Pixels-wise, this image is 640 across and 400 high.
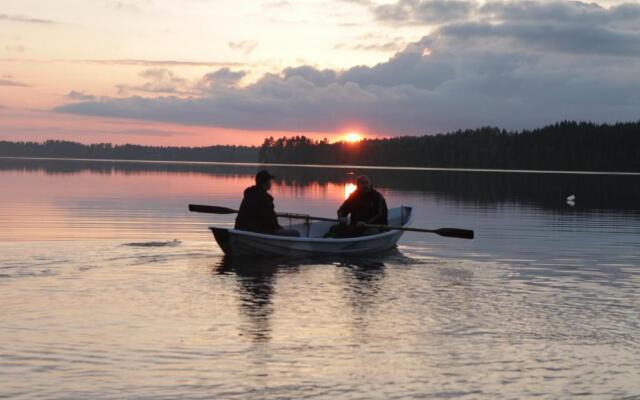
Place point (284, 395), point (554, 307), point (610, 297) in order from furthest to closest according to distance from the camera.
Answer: point (610, 297)
point (554, 307)
point (284, 395)

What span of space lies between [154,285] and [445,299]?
231 inches

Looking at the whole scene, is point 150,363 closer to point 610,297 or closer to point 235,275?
point 235,275

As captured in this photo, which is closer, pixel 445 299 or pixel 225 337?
pixel 225 337

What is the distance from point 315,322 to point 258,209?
28.7 ft

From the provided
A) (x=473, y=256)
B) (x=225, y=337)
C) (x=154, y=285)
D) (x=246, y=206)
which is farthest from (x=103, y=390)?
(x=473, y=256)

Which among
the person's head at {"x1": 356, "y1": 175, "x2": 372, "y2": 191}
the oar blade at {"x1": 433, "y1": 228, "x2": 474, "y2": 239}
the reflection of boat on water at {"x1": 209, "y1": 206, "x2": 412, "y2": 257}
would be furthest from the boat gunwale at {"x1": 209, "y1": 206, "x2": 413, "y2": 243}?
the oar blade at {"x1": 433, "y1": 228, "x2": 474, "y2": 239}

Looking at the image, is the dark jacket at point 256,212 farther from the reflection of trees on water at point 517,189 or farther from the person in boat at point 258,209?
the reflection of trees on water at point 517,189

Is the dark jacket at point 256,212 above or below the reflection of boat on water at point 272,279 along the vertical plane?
above

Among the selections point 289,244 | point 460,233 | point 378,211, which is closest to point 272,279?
point 289,244

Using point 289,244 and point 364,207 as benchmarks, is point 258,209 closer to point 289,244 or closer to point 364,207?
point 289,244

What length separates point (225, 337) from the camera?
11.7 metres

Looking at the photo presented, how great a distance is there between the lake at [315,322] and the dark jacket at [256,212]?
111 cm

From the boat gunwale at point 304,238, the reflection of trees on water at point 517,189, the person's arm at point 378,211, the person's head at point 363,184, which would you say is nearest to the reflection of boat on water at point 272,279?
the boat gunwale at point 304,238

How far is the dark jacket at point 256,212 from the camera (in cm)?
2116
